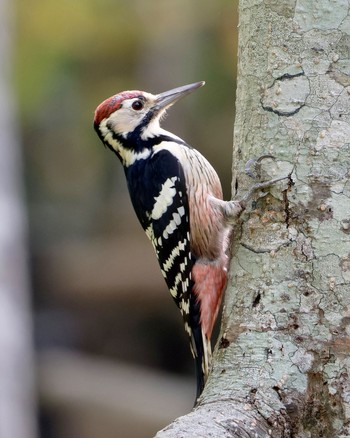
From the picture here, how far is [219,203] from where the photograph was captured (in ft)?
13.0

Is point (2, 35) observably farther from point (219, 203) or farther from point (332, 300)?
point (332, 300)

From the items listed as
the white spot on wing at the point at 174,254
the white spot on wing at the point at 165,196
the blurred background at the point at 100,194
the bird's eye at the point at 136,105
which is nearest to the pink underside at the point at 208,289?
the white spot on wing at the point at 174,254

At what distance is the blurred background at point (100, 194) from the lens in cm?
1034

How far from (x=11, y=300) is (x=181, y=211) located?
18.0 feet

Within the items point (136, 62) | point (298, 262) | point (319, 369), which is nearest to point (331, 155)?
point (298, 262)

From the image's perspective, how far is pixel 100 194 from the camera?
41.7ft

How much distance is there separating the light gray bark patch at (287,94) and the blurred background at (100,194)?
6256 mm

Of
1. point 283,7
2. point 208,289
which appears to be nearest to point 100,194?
point 208,289

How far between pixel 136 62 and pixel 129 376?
4.57 m

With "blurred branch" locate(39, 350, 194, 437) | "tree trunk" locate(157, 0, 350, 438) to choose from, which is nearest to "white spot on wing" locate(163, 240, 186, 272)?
"tree trunk" locate(157, 0, 350, 438)

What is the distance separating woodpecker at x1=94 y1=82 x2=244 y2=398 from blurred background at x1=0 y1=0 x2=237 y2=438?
17.3 ft

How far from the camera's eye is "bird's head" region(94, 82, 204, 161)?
14.6 ft

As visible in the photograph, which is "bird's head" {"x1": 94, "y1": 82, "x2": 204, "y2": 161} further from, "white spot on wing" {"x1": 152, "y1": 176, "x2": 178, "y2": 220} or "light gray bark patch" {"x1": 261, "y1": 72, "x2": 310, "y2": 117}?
"light gray bark patch" {"x1": 261, "y1": 72, "x2": 310, "y2": 117}

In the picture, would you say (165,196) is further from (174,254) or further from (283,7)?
(283,7)
